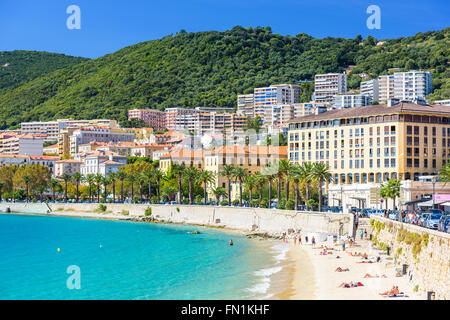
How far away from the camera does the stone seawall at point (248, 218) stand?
66.6m

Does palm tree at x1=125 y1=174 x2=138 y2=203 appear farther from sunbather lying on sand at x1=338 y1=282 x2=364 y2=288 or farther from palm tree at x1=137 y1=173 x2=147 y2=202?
sunbather lying on sand at x1=338 y1=282 x2=364 y2=288

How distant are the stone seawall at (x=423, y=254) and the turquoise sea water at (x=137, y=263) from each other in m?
9.84

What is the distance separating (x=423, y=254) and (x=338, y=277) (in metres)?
8.85

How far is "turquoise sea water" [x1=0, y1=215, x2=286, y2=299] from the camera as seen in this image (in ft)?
148

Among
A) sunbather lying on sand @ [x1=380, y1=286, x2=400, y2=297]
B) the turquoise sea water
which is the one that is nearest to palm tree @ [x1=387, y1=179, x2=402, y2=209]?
the turquoise sea water

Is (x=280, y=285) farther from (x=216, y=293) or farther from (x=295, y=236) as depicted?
(x=295, y=236)

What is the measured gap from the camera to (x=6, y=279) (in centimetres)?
5441

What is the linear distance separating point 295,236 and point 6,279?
32380mm

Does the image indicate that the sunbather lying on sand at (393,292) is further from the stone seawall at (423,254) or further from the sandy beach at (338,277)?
the stone seawall at (423,254)

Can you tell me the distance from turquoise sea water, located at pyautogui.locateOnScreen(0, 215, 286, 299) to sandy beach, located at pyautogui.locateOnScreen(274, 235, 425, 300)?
227cm

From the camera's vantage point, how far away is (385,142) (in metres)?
95.1

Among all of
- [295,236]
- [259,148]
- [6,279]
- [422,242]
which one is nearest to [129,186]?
[259,148]

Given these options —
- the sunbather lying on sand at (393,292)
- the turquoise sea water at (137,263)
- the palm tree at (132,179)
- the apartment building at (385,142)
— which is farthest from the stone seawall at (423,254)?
the palm tree at (132,179)
